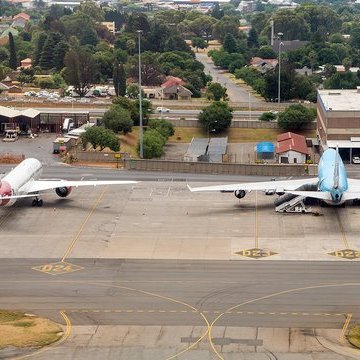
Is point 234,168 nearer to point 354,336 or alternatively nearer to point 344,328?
point 344,328

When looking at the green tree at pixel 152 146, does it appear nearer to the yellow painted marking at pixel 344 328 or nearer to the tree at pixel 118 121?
the tree at pixel 118 121

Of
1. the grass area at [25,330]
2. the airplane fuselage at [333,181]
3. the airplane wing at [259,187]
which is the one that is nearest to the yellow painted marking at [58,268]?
the grass area at [25,330]

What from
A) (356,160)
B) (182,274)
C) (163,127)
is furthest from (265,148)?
(182,274)

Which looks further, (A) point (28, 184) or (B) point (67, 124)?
(B) point (67, 124)

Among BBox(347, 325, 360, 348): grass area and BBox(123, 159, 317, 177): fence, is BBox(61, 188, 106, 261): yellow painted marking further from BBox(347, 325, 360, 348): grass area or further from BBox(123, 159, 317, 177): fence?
BBox(347, 325, 360, 348): grass area

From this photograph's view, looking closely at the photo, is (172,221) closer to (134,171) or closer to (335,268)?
(335,268)

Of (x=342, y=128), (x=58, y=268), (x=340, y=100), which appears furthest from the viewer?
(x=340, y=100)

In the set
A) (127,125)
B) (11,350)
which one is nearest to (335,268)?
(11,350)
